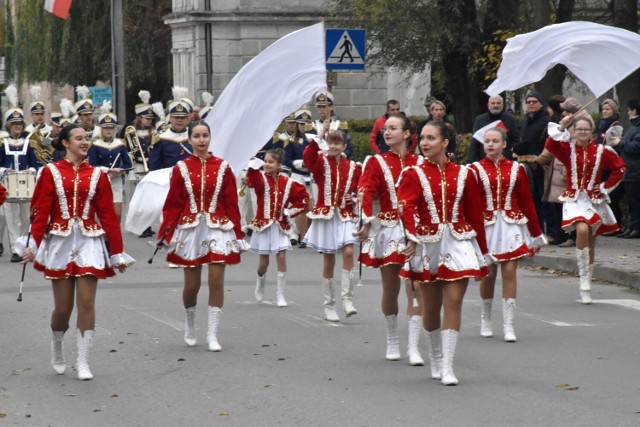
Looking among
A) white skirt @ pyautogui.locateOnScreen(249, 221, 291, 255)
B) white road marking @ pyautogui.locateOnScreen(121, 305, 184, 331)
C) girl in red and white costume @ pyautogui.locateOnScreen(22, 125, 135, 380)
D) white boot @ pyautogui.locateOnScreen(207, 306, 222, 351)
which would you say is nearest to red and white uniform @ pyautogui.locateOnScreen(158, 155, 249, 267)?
white boot @ pyautogui.locateOnScreen(207, 306, 222, 351)

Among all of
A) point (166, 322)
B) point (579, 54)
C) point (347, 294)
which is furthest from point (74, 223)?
point (579, 54)

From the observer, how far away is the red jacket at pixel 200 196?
1139 centimetres

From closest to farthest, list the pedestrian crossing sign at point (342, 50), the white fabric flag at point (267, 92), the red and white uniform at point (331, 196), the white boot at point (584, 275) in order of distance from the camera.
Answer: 1. the white fabric flag at point (267, 92)
2. the red and white uniform at point (331, 196)
3. the white boot at point (584, 275)
4. the pedestrian crossing sign at point (342, 50)

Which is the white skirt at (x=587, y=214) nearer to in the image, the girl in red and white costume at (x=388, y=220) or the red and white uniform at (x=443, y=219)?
the girl in red and white costume at (x=388, y=220)

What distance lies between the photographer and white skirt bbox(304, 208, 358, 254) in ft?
43.8

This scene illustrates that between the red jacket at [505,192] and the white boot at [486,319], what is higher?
the red jacket at [505,192]

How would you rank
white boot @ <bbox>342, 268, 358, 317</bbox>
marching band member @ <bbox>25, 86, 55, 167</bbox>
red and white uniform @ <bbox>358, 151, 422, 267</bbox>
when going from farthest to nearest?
1. marching band member @ <bbox>25, 86, 55, 167</bbox>
2. white boot @ <bbox>342, 268, 358, 317</bbox>
3. red and white uniform @ <bbox>358, 151, 422, 267</bbox>

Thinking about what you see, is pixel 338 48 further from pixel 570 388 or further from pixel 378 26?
pixel 570 388

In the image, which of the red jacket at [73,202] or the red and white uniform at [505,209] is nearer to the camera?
the red jacket at [73,202]

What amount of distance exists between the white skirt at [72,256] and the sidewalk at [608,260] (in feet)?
24.4

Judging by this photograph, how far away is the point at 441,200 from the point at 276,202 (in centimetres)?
530

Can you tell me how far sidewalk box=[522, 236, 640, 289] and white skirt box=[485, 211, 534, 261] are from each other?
392 cm

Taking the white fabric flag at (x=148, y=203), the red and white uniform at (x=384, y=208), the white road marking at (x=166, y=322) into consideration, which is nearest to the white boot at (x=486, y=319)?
the red and white uniform at (x=384, y=208)

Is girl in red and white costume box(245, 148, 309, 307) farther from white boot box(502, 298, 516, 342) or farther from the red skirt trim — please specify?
the red skirt trim
